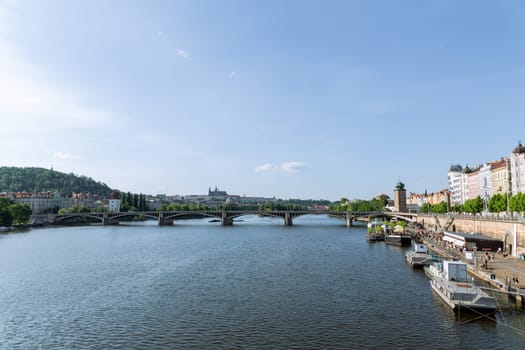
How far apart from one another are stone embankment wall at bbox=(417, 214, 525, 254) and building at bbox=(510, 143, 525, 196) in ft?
46.2

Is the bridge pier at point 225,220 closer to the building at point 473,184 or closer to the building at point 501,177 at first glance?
the building at point 473,184

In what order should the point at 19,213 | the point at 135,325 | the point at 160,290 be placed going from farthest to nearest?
1. the point at 19,213
2. the point at 160,290
3. the point at 135,325

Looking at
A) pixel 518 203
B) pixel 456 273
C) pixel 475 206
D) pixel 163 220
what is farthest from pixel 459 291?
pixel 163 220

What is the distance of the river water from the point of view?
79.5ft

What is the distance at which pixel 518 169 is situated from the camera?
84.8m

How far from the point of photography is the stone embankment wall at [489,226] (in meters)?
54.6

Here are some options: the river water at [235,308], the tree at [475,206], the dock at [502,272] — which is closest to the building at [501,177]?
the tree at [475,206]

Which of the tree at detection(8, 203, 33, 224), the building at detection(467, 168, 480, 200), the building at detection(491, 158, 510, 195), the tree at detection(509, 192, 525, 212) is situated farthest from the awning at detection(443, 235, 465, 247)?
the tree at detection(8, 203, 33, 224)

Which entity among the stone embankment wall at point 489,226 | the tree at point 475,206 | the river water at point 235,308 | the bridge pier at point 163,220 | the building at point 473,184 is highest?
the building at point 473,184

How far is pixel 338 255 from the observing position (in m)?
61.6

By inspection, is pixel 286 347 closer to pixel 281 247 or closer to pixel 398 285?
pixel 398 285

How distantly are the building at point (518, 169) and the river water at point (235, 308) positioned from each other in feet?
155

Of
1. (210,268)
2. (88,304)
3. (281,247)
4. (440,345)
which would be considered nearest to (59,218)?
(281,247)

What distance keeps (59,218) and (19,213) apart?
29088 millimetres
